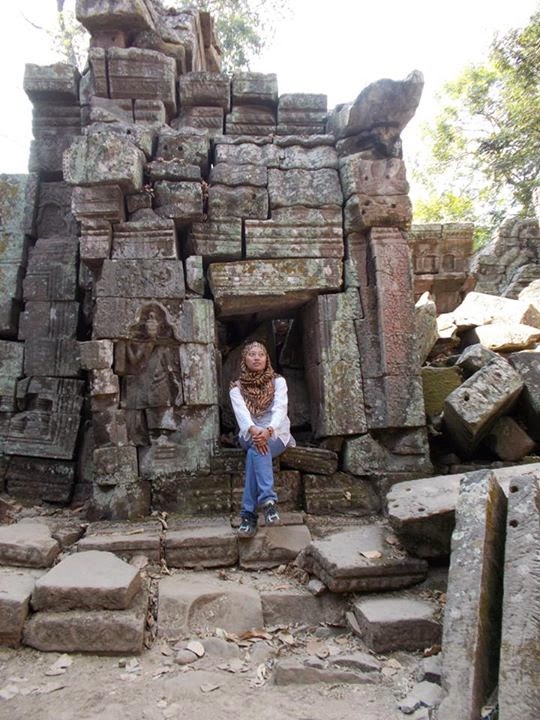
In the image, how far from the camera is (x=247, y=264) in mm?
5094

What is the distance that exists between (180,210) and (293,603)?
340 cm

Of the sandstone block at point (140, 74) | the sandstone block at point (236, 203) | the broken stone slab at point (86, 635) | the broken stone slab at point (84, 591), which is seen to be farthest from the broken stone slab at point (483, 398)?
Result: the sandstone block at point (140, 74)

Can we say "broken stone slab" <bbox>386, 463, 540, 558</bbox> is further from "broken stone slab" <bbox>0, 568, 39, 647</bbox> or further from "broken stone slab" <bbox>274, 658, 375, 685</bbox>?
"broken stone slab" <bbox>0, 568, 39, 647</bbox>

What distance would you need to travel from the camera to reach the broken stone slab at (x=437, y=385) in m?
5.27

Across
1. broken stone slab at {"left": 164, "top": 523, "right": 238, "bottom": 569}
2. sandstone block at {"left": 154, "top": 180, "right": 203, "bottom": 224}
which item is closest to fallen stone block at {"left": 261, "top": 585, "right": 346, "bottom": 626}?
broken stone slab at {"left": 164, "top": 523, "right": 238, "bottom": 569}

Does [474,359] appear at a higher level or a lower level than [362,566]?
higher

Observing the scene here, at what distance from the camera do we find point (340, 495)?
4832mm

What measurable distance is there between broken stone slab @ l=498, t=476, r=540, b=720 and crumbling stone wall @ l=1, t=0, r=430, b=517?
6.73 feet

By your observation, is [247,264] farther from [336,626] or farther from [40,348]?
[336,626]

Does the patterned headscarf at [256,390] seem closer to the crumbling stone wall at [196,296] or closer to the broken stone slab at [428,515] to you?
the crumbling stone wall at [196,296]

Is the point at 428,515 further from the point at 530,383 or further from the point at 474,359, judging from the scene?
the point at 474,359

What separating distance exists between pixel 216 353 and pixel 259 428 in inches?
44.9

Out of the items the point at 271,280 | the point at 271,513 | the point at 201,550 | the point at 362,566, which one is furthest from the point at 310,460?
the point at 271,280

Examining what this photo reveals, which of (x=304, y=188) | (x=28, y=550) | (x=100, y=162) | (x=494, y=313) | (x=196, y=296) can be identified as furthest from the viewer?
(x=494, y=313)
